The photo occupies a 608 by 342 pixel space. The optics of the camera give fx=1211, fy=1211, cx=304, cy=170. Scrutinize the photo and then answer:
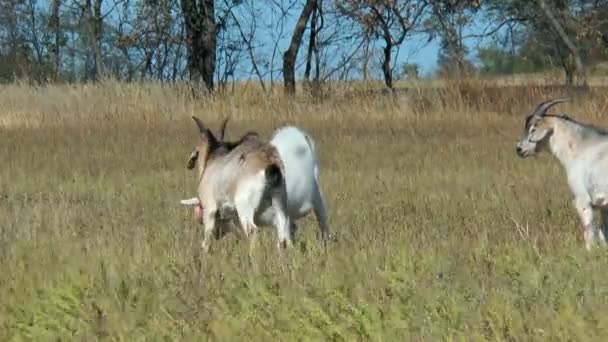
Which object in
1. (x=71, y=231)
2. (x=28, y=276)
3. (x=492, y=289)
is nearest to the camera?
(x=492, y=289)

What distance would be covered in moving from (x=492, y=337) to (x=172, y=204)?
666cm

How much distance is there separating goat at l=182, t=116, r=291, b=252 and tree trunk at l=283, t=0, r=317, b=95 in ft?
67.5

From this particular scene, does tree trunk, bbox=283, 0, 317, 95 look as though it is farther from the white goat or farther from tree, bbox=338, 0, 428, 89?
the white goat

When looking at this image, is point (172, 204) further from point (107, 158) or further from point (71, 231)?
point (107, 158)

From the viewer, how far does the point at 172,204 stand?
39.7 ft

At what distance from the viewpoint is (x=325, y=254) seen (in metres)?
7.84

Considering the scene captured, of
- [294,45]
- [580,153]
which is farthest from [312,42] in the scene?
[580,153]

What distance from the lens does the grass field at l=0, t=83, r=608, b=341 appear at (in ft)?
20.3

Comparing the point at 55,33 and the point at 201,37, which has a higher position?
the point at 55,33

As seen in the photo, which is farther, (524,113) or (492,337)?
(524,113)

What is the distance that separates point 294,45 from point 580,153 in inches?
811

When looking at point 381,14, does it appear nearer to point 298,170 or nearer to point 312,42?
point 312,42

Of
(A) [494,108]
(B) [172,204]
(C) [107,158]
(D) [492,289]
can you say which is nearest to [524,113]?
(A) [494,108]

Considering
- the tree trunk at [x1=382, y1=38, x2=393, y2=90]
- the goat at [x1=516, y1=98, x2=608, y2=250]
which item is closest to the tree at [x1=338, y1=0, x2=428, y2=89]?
the tree trunk at [x1=382, y1=38, x2=393, y2=90]
